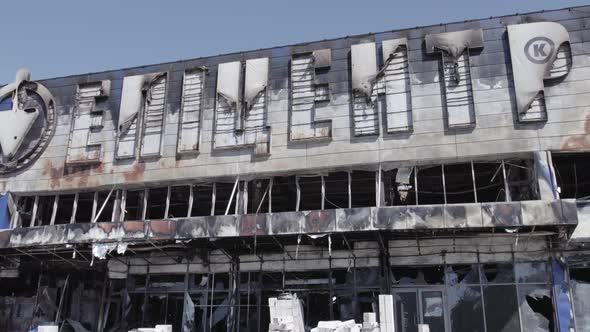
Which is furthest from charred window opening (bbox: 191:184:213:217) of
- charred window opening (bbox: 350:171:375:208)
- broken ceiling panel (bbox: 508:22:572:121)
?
broken ceiling panel (bbox: 508:22:572:121)

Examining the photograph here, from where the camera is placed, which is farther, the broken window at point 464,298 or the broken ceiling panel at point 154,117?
the broken ceiling panel at point 154,117

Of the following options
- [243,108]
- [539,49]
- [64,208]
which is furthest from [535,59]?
[64,208]

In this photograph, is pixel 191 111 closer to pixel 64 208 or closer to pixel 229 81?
pixel 229 81

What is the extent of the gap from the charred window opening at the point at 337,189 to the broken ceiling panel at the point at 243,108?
303 centimetres

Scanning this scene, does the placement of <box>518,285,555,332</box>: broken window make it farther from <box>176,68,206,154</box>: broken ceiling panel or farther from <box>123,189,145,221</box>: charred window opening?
<box>123,189,145,221</box>: charred window opening

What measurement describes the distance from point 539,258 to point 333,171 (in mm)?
8153

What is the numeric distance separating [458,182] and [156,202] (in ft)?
46.1

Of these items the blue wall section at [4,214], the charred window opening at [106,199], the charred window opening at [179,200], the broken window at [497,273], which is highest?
the charred window opening at [179,200]

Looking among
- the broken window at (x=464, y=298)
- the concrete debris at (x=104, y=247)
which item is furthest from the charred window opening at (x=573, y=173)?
the concrete debris at (x=104, y=247)

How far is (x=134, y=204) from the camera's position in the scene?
25.6m

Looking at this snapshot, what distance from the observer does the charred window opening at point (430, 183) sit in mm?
21050

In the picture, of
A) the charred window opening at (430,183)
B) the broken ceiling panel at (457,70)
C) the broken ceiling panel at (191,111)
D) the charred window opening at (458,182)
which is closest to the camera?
the broken ceiling panel at (457,70)

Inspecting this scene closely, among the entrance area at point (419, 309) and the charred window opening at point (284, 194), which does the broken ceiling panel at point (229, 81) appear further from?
the entrance area at point (419, 309)

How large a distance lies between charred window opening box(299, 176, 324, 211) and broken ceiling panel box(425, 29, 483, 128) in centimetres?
591
